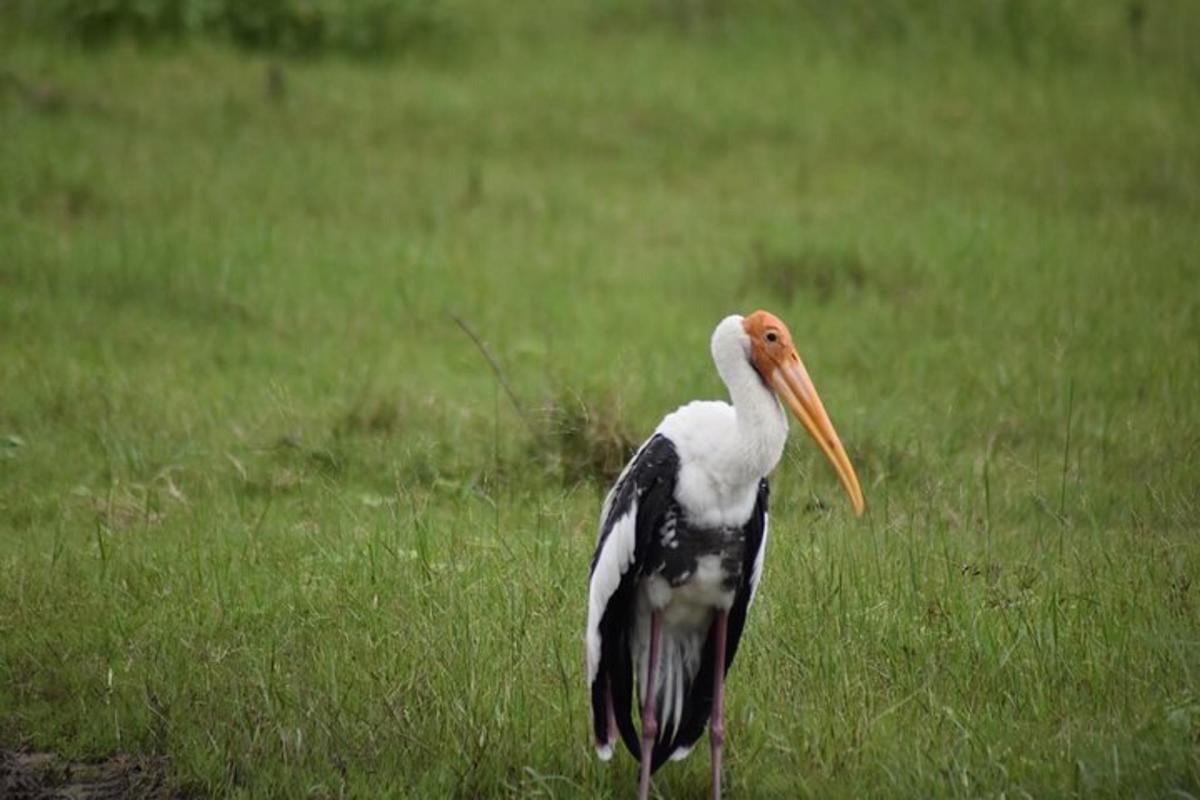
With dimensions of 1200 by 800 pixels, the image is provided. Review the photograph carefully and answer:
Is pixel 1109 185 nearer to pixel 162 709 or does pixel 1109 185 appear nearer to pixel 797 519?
pixel 797 519

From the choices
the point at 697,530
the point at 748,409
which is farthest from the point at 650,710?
the point at 748,409

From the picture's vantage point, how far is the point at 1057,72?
12.9m

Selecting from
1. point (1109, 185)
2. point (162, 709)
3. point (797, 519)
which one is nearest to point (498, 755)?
point (162, 709)

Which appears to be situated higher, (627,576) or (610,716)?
(627,576)

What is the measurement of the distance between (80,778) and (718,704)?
159cm

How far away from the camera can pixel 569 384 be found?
7277mm

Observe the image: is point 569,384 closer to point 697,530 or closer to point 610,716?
point 610,716

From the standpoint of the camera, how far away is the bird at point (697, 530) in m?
4.30

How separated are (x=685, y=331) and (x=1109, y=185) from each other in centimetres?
351

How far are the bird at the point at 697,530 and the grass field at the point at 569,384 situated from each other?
24 cm

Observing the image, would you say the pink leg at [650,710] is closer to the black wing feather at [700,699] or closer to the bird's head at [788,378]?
the black wing feather at [700,699]

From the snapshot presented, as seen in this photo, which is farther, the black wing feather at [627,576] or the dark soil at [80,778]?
the dark soil at [80,778]

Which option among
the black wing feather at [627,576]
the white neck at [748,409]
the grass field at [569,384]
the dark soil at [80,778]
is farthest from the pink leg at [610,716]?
the dark soil at [80,778]

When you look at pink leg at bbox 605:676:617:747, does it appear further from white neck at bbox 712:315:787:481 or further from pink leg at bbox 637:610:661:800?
white neck at bbox 712:315:787:481
